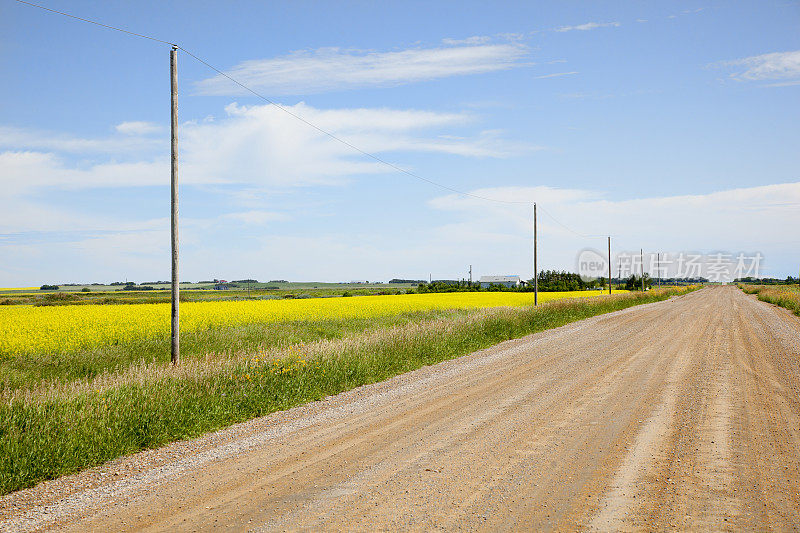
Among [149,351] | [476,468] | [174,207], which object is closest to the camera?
[476,468]

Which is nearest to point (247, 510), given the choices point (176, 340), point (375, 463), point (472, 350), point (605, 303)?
point (375, 463)

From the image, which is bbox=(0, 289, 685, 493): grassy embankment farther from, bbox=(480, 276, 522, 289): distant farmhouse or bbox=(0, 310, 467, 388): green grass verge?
bbox=(480, 276, 522, 289): distant farmhouse

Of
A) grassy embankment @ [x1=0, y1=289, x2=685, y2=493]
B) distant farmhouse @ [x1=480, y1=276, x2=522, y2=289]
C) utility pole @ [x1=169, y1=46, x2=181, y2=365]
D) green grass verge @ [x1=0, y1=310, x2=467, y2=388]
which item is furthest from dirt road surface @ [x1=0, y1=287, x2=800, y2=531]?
distant farmhouse @ [x1=480, y1=276, x2=522, y2=289]

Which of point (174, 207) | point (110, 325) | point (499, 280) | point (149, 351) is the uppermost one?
point (174, 207)

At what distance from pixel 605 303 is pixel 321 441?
41.6 m

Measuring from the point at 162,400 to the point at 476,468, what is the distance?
217 inches

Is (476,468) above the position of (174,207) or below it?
below

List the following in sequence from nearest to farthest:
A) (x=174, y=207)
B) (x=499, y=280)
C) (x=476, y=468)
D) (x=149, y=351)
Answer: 1. (x=476, y=468)
2. (x=174, y=207)
3. (x=149, y=351)
4. (x=499, y=280)

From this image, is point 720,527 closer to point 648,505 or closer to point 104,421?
point 648,505

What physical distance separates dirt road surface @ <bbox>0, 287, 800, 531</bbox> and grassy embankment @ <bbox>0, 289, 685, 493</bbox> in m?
0.42

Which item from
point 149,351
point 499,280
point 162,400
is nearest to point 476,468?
point 162,400

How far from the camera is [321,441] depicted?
7777 millimetres

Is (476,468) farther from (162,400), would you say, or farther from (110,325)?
(110,325)

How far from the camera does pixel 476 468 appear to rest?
21.2ft
